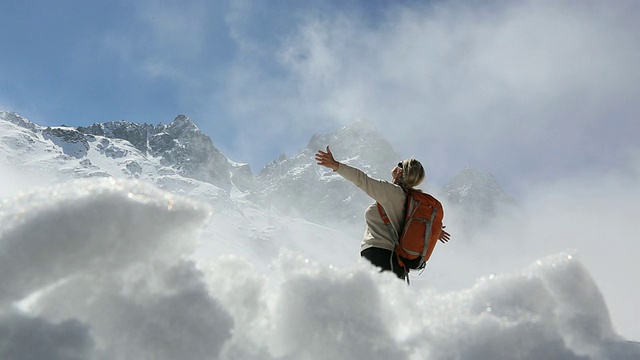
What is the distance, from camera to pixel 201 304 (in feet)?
6.88

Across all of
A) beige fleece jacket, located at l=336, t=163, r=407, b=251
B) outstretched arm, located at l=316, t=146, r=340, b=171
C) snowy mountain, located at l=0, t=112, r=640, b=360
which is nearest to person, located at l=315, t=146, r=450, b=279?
beige fleece jacket, located at l=336, t=163, r=407, b=251

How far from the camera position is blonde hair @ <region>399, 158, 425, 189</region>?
6.14 m

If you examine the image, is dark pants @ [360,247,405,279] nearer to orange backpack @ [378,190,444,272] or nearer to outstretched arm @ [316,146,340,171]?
orange backpack @ [378,190,444,272]

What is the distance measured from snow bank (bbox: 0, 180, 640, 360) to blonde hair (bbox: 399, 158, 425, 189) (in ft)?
12.5

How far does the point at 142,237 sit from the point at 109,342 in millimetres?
461

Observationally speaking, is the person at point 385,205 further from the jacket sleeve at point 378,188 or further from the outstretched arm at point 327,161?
the outstretched arm at point 327,161

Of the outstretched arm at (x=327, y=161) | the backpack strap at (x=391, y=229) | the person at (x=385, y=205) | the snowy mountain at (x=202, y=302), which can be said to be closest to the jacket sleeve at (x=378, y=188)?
the person at (x=385, y=205)

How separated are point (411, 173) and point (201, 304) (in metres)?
4.43

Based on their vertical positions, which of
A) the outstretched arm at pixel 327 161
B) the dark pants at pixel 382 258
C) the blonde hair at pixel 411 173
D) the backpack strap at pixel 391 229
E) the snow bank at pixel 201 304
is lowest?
the snow bank at pixel 201 304

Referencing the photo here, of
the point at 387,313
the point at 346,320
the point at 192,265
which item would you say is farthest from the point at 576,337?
the point at 192,265

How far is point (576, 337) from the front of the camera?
2.10 meters

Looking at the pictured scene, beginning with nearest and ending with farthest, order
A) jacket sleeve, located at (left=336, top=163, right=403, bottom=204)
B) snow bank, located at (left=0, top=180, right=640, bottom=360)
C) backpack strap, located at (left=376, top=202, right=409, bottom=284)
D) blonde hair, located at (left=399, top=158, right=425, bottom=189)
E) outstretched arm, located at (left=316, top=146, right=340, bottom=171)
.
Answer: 1. snow bank, located at (left=0, top=180, right=640, bottom=360)
2. jacket sleeve, located at (left=336, top=163, right=403, bottom=204)
3. backpack strap, located at (left=376, top=202, right=409, bottom=284)
4. blonde hair, located at (left=399, top=158, right=425, bottom=189)
5. outstretched arm, located at (left=316, top=146, right=340, bottom=171)

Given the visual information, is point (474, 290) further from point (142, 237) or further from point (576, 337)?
point (142, 237)

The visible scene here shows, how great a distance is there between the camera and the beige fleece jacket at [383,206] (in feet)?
19.3
